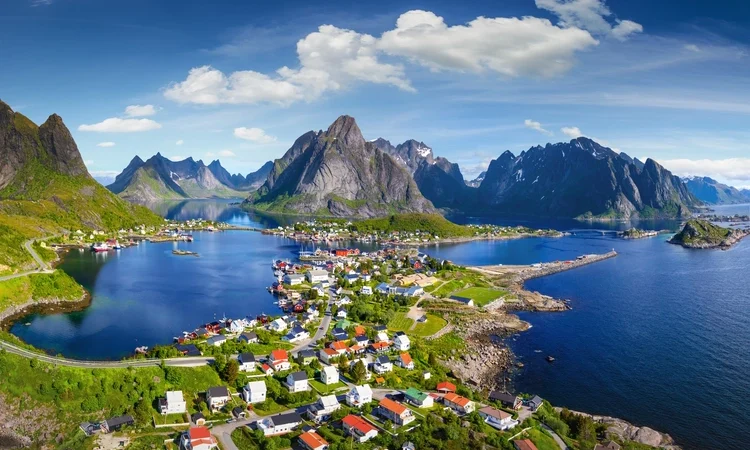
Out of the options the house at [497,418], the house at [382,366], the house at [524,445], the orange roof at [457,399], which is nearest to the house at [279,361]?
the house at [382,366]

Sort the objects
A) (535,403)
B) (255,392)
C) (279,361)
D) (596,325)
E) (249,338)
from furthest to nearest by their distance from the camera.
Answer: (596,325), (249,338), (279,361), (535,403), (255,392)

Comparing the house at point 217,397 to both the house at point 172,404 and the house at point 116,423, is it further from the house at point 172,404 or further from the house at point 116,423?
the house at point 116,423

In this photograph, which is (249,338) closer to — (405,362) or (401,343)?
(401,343)

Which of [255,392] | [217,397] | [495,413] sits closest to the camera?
[217,397]

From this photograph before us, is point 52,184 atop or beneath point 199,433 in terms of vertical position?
atop

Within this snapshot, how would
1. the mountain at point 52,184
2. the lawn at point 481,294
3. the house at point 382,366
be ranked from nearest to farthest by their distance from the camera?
the house at point 382,366, the lawn at point 481,294, the mountain at point 52,184

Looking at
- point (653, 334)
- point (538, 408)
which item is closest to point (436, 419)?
point (538, 408)

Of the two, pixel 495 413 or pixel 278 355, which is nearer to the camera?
pixel 495 413

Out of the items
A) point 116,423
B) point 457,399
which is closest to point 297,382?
point 457,399
